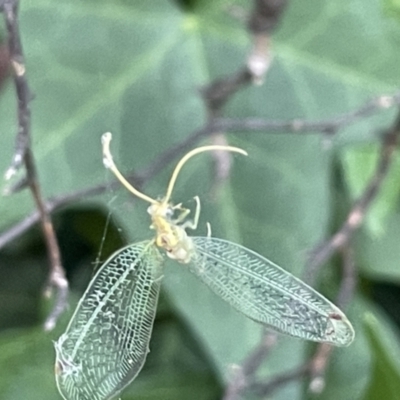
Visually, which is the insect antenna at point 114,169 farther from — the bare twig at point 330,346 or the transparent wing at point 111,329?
the bare twig at point 330,346

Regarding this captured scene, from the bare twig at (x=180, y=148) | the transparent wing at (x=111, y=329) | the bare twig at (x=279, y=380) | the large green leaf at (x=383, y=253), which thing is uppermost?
the bare twig at (x=180, y=148)

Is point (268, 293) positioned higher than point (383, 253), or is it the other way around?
point (268, 293)

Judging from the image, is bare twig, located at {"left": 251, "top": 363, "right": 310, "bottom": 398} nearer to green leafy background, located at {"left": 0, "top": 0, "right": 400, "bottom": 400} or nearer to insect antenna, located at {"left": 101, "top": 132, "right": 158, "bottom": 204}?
green leafy background, located at {"left": 0, "top": 0, "right": 400, "bottom": 400}

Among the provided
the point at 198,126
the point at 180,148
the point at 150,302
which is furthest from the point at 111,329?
the point at 198,126

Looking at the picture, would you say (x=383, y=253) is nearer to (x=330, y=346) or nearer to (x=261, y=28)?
(x=330, y=346)

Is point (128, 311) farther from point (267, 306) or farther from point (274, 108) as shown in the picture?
point (274, 108)

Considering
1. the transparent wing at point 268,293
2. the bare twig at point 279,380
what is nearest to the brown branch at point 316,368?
the bare twig at point 279,380
